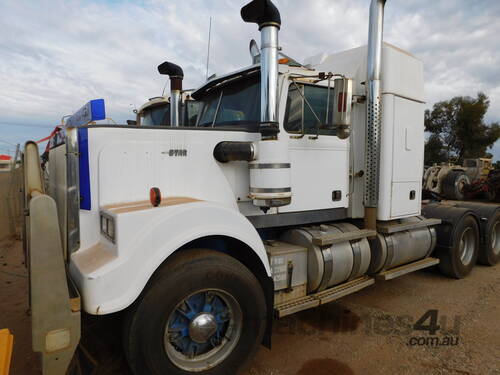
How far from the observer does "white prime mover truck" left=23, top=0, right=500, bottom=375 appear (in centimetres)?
205

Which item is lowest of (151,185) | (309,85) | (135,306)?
(135,306)

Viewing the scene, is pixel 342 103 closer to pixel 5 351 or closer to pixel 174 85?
pixel 174 85

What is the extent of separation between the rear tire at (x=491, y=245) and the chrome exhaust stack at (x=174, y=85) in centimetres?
526

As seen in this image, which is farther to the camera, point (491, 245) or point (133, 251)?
point (491, 245)

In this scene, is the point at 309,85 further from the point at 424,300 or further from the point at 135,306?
the point at 424,300

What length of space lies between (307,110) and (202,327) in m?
2.21

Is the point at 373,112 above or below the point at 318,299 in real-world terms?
above

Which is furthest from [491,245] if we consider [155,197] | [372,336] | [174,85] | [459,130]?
[459,130]

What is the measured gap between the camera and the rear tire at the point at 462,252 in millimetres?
5039

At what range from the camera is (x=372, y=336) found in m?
3.42

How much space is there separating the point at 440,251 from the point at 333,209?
249 centimetres

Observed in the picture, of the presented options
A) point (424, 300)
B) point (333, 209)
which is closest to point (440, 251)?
point (424, 300)

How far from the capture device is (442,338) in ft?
11.1

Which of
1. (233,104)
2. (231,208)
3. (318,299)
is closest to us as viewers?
(231,208)
